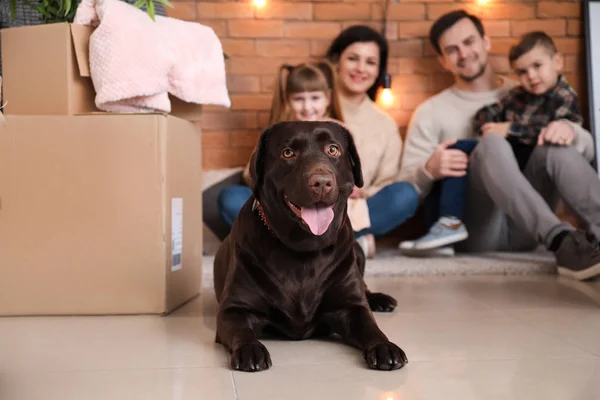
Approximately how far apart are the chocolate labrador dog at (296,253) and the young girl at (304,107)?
1417 millimetres

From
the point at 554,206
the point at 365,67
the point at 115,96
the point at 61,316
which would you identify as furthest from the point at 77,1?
the point at 554,206

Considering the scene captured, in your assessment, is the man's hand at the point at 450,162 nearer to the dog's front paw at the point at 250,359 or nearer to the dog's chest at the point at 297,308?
the dog's chest at the point at 297,308

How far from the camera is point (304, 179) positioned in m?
1.32

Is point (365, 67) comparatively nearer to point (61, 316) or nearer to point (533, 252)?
point (533, 252)

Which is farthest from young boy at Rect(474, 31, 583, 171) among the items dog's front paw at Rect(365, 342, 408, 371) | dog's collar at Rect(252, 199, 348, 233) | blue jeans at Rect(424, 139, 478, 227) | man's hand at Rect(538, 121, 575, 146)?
dog's front paw at Rect(365, 342, 408, 371)

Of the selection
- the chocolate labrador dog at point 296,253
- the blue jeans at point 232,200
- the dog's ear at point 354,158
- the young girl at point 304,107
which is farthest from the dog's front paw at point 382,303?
the blue jeans at point 232,200

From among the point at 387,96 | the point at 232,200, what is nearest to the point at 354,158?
the point at 232,200

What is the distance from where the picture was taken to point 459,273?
2602 mm

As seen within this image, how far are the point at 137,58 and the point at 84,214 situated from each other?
1.43ft

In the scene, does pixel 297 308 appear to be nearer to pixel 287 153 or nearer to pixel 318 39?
pixel 287 153

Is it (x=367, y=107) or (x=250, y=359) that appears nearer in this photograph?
(x=250, y=359)

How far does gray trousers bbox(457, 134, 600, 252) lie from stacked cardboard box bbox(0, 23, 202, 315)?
1470 mm

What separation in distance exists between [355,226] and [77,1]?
149 centimetres

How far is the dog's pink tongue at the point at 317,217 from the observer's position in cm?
136
